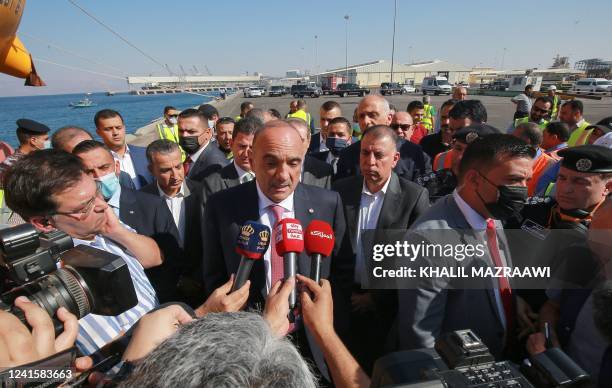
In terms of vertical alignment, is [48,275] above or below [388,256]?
above

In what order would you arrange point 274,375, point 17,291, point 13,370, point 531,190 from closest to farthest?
point 274,375, point 13,370, point 17,291, point 531,190

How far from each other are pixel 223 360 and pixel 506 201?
165 centimetres

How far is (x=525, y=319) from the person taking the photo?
181 cm

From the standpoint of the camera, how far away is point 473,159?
1878 millimetres

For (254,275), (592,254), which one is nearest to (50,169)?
(254,275)

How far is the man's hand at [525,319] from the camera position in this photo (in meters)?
1.78

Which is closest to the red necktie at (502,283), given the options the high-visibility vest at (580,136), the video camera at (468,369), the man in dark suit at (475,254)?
the man in dark suit at (475,254)

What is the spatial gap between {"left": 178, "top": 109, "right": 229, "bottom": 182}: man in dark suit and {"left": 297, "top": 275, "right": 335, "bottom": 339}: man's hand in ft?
9.36

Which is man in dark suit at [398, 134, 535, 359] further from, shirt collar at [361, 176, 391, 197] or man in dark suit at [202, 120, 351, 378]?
shirt collar at [361, 176, 391, 197]

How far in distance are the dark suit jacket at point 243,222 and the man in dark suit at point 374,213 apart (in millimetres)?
442

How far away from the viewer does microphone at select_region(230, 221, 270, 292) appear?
1.41 m

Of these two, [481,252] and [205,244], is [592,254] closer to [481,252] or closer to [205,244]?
[481,252]

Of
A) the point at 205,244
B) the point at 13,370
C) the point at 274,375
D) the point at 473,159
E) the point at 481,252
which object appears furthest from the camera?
the point at 205,244

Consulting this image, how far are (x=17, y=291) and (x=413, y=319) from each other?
1.53m
